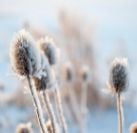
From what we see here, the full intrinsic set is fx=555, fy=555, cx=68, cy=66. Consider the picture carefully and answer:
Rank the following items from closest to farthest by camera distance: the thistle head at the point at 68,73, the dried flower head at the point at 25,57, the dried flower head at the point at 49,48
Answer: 1. the dried flower head at the point at 25,57
2. the dried flower head at the point at 49,48
3. the thistle head at the point at 68,73

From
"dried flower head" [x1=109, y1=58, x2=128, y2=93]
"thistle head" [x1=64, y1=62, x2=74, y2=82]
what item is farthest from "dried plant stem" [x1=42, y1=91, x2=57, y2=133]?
"thistle head" [x1=64, y1=62, x2=74, y2=82]

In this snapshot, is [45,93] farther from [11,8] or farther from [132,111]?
[11,8]

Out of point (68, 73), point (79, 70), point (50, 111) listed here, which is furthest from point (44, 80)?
point (79, 70)

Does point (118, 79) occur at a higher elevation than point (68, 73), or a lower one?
lower

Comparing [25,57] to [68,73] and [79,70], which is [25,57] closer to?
[68,73]

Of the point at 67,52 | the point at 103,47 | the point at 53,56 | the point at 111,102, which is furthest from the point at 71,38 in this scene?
the point at 53,56

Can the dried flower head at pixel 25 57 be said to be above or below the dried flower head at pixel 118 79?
above

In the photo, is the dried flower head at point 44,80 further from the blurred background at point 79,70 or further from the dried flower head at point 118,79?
the blurred background at point 79,70

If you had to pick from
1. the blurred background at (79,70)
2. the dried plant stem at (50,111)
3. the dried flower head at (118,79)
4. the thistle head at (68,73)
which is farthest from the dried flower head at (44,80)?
the blurred background at (79,70)
